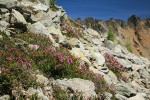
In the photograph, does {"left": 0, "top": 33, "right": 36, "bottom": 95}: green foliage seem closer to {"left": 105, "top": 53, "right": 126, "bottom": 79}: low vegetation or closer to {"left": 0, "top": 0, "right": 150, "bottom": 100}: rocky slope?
{"left": 0, "top": 0, "right": 150, "bottom": 100}: rocky slope

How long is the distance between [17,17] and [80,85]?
23.6ft

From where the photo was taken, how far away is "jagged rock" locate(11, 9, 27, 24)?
66.5 ft

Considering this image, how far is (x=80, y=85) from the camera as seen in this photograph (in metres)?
16.5

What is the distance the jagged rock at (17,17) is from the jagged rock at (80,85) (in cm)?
618

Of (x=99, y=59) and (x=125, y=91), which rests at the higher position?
(x=99, y=59)

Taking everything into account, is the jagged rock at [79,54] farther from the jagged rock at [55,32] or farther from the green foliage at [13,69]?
the green foliage at [13,69]

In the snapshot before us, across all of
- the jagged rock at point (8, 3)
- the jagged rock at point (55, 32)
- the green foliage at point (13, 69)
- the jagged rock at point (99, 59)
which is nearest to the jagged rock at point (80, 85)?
the green foliage at point (13, 69)

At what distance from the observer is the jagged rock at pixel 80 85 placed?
1592 cm

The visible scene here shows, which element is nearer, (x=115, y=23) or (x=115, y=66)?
(x=115, y=66)

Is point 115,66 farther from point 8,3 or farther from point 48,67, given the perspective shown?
point 8,3

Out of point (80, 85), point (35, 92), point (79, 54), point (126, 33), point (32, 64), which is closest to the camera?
point (35, 92)

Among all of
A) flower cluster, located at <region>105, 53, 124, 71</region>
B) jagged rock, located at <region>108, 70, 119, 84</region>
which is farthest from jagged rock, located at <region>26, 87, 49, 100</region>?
flower cluster, located at <region>105, 53, 124, 71</region>

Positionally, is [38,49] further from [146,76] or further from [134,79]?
[146,76]

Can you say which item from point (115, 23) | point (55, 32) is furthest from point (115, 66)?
point (115, 23)
